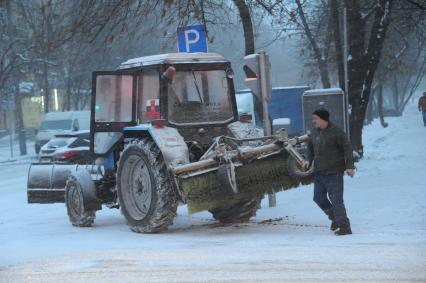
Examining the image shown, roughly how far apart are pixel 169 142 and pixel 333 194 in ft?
7.33

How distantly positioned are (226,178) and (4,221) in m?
5.47

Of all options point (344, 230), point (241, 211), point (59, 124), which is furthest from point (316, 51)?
point (344, 230)

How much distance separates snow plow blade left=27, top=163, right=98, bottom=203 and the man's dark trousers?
15.1 feet

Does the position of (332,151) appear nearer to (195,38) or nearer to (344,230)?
(344,230)

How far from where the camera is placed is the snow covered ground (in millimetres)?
7641

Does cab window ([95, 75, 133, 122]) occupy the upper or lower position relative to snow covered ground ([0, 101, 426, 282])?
upper

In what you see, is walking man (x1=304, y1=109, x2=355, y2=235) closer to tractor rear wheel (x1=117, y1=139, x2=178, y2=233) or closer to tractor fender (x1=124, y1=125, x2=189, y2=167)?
tractor fender (x1=124, y1=125, x2=189, y2=167)

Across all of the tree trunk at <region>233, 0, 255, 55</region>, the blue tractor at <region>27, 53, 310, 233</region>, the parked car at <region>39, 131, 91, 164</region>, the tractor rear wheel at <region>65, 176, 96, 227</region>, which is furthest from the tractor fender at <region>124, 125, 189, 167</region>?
the parked car at <region>39, 131, 91, 164</region>

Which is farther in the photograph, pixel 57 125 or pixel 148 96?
pixel 57 125

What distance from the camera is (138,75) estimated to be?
11578 millimetres

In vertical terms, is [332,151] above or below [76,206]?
above

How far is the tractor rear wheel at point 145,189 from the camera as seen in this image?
10570 millimetres

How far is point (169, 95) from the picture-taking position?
11305mm

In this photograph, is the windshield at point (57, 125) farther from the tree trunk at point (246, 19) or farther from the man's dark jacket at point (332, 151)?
the man's dark jacket at point (332, 151)
